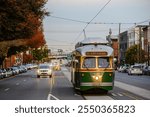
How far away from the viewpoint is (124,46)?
152375mm

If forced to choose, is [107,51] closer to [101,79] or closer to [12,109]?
[101,79]

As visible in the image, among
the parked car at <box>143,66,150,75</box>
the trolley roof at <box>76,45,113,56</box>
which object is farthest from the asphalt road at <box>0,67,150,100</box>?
the parked car at <box>143,66,150,75</box>

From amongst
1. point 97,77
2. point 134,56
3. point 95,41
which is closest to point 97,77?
point 97,77

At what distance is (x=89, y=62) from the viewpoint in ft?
85.5

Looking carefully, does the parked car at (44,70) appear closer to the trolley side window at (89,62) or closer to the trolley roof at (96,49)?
the trolley roof at (96,49)

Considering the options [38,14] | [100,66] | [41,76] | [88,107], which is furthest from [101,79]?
[41,76]

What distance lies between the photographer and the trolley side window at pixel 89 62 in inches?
1022

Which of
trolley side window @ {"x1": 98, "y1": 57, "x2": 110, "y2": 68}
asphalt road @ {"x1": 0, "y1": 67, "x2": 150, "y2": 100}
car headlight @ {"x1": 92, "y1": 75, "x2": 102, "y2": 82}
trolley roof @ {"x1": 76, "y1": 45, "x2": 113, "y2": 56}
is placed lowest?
asphalt road @ {"x1": 0, "y1": 67, "x2": 150, "y2": 100}

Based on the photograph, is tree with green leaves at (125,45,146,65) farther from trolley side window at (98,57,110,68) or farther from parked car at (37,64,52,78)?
trolley side window at (98,57,110,68)

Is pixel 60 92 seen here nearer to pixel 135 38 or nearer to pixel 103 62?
pixel 103 62

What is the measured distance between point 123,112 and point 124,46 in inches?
5644

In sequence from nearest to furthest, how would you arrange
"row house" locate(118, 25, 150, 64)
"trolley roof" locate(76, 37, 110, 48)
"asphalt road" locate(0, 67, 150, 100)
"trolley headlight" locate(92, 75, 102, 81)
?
"asphalt road" locate(0, 67, 150, 100) → "trolley headlight" locate(92, 75, 102, 81) → "trolley roof" locate(76, 37, 110, 48) → "row house" locate(118, 25, 150, 64)

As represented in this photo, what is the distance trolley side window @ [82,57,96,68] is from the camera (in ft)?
85.1

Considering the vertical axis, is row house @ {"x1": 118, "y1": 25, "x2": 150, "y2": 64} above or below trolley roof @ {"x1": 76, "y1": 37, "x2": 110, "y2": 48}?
above
